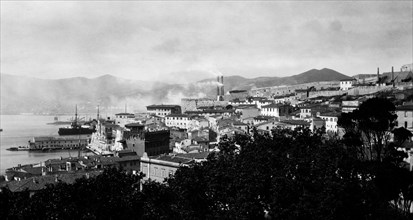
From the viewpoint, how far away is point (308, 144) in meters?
13.3

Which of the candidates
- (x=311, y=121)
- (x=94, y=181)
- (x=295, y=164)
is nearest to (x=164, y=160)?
(x=94, y=181)

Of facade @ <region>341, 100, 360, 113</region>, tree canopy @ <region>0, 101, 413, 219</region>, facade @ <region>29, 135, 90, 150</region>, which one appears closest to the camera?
tree canopy @ <region>0, 101, 413, 219</region>

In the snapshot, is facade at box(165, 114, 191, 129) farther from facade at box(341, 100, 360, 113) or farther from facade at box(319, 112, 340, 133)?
facade at box(319, 112, 340, 133)

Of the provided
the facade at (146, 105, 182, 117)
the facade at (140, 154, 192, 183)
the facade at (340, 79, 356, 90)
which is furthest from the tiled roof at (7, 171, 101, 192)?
the facade at (146, 105, 182, 117)

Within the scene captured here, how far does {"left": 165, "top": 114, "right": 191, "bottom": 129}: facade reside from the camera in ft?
201

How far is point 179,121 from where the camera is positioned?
62.6 metres

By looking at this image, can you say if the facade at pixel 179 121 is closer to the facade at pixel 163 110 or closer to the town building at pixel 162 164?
the facade at pixel 163 110

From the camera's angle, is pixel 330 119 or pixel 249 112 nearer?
pixel 330 119

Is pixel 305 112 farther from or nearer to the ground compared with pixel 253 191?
farther from the ground

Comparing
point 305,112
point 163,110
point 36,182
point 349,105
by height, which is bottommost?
point 36,182

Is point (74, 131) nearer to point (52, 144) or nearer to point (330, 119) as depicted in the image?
point (52, 144)

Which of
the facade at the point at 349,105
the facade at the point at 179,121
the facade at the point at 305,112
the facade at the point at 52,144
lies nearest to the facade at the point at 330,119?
the facade at the point at 349,105

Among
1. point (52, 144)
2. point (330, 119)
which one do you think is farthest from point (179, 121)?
point (330, 119)

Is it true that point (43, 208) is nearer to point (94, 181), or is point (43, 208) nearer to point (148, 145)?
point (94, 181)
